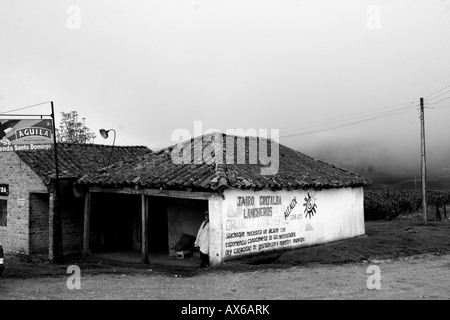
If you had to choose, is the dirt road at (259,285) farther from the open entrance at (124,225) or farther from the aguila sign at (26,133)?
the open entrance at (124,225)

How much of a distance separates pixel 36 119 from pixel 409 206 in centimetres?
3172

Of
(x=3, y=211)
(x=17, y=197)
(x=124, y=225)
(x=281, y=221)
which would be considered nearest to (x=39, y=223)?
(x=17, y=197)

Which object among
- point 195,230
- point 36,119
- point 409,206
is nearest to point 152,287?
point 195,230

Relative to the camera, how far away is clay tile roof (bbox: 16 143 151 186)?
1625 centimetres

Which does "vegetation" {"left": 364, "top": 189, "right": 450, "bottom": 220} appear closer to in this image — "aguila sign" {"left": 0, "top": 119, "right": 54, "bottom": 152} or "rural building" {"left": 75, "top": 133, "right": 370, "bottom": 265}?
"rural building" {"left": 75, "top": 133, "right": 370, "bottom": 265}

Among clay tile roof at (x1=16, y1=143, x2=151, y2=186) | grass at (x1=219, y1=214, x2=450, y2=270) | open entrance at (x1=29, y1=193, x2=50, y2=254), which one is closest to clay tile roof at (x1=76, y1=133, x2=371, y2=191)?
clay tile roof at (x1=16, y1=143, x2=151, y2=186)

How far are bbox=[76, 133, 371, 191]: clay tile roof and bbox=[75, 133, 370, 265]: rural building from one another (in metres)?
0.04

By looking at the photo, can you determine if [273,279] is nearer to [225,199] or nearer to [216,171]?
[225,199]

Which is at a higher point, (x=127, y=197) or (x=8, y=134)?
(x=8, y=134)

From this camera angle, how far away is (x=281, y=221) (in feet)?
48.4

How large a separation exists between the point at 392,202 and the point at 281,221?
77.5ft
